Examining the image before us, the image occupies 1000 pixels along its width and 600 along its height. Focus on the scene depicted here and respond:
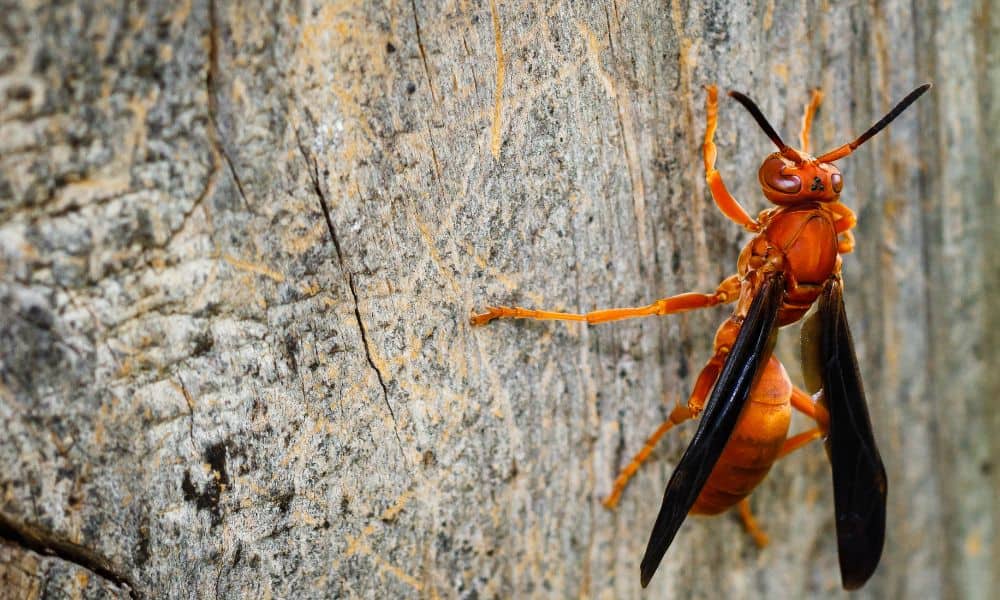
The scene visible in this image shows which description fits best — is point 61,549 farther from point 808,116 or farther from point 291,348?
point 808,116

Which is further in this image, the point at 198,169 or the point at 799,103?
the point at 799,103

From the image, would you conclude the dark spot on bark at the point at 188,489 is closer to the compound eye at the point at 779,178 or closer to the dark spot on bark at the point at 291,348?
the dark spot on bark at the point at 291,348

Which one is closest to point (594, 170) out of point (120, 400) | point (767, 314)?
point (767, 314)

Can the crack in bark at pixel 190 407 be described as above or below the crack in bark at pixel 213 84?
below

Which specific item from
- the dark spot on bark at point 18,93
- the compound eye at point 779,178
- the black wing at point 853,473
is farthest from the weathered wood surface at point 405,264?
the black wing at point 853,473

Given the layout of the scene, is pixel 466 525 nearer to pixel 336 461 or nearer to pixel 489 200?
pixel 336 461

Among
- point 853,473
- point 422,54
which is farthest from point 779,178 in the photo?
point 422,54
